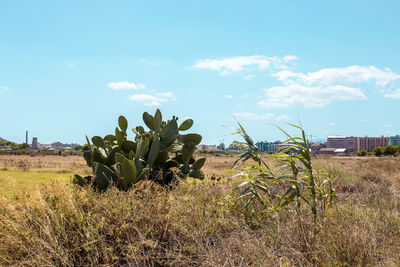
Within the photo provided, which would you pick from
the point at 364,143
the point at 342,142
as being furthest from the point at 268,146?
the point at 342,142

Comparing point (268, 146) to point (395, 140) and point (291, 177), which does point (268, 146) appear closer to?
point (291, 177)

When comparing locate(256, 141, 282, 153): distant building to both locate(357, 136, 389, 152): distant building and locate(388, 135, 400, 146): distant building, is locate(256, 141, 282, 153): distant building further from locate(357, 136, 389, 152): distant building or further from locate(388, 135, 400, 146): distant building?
locate(388, 135, 400, 146): distant building

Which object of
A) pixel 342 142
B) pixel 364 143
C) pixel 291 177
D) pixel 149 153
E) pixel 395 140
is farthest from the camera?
pixel 395 140

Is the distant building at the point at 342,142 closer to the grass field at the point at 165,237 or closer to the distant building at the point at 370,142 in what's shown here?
the distant building at the point at 370,142

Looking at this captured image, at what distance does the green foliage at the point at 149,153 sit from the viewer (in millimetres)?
5188

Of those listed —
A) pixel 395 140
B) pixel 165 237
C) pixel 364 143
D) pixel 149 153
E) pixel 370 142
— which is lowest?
pixel 165 237

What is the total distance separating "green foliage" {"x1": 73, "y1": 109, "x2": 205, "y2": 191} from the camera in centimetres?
519

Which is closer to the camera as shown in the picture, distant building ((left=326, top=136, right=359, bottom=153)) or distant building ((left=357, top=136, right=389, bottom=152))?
distant building ((left=357, top=136, right=389, bottom=152))

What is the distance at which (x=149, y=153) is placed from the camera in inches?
216

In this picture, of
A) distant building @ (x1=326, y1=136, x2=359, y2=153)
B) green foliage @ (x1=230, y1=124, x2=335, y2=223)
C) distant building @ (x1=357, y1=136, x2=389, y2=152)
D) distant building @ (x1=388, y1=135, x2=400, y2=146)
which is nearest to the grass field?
green foliage @ (x1=230, y1=124, x2=335, y2=223)

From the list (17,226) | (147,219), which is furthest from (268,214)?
(17,226)

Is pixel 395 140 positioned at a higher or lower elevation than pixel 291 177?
higher

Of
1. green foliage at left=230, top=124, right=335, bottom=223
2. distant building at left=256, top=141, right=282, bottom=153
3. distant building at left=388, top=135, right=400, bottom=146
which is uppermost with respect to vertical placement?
distant building at left=388, top=135, right=400, bottom=146

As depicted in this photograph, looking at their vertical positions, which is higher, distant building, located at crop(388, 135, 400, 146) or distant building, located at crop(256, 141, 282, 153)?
distant building, located at crop(388, 135, 400, 146)
